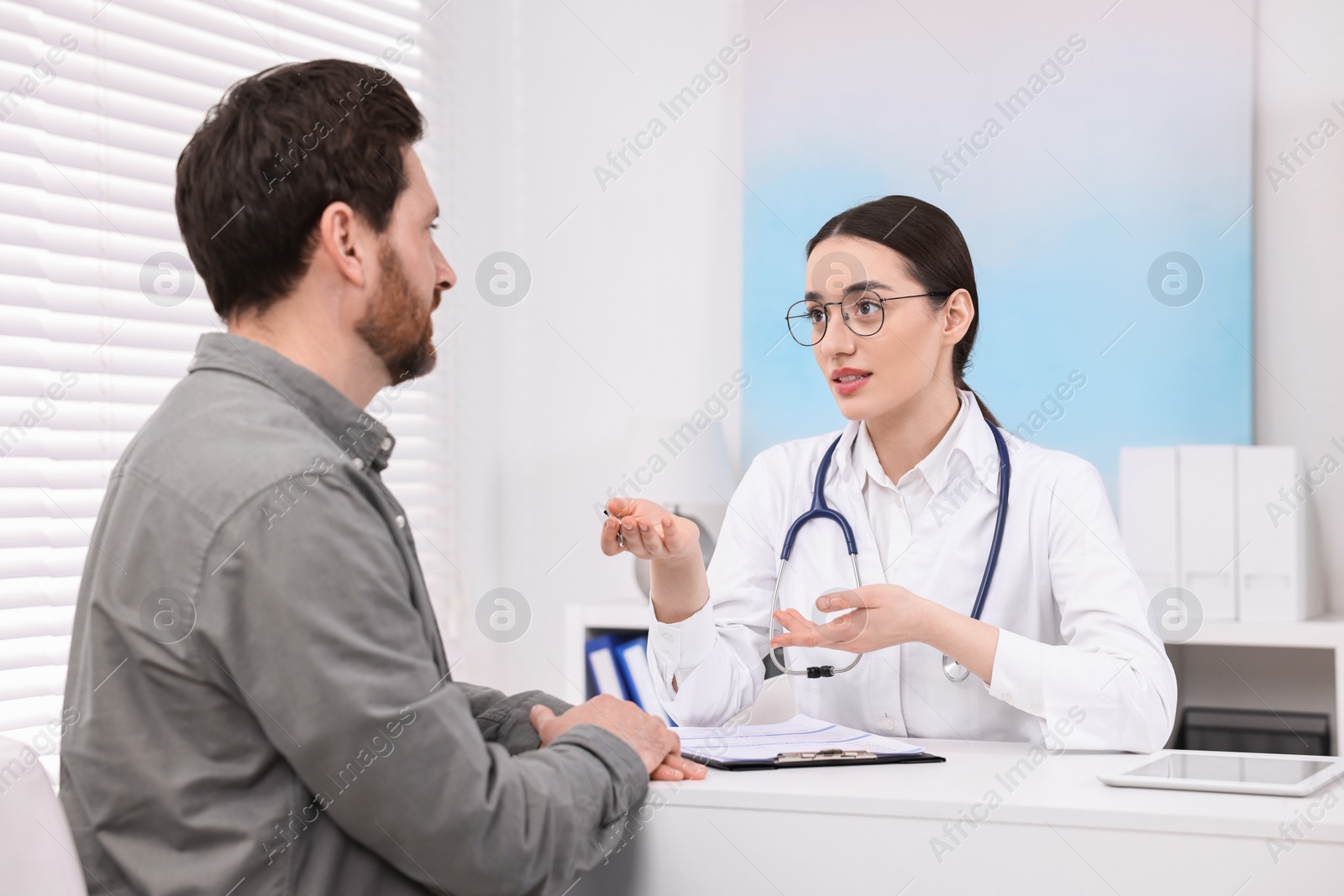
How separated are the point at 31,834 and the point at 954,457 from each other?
4.46ft

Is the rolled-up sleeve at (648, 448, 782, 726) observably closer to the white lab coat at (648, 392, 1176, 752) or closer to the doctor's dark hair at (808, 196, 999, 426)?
the white lab coat at (648, 392, 1176, 752)

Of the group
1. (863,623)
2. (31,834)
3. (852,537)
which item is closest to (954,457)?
(852,537)

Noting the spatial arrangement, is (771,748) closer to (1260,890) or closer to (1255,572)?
(1260,890)

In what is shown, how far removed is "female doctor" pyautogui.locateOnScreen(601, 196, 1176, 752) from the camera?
4.62 feet

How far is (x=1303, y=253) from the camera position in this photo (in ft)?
8.45

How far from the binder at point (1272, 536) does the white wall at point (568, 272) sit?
1318 millimetres

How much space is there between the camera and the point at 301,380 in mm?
1073

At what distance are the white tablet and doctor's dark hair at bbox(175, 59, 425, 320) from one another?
0.95 meters

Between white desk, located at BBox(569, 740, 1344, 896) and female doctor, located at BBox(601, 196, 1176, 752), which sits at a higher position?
female doctor, located at BBox(601, 196, 1176, 752)

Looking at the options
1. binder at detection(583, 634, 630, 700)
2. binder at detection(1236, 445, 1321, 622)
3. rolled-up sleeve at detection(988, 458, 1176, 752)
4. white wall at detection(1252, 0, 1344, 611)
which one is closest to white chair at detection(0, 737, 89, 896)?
rolled-up sleeve at detection(988, 458, 1176, 752)

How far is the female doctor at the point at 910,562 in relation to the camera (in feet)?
4.62

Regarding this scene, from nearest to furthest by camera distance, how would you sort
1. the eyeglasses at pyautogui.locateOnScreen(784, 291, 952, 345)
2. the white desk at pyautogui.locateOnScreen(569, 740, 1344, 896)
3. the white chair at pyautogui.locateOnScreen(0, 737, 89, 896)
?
the white chair at pyautogui.locateOnScreen(0, 737, 89, 896)
the white desk at pyautogui.locateOnScreen(569, 740, 1344, 896)
the eyeglasses at pyautogui.locateOnScreen(784, 291, 952, 345)

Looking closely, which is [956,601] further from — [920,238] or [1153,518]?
[1153,518]

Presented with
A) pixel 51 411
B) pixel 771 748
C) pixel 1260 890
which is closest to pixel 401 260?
pixel 771 748
